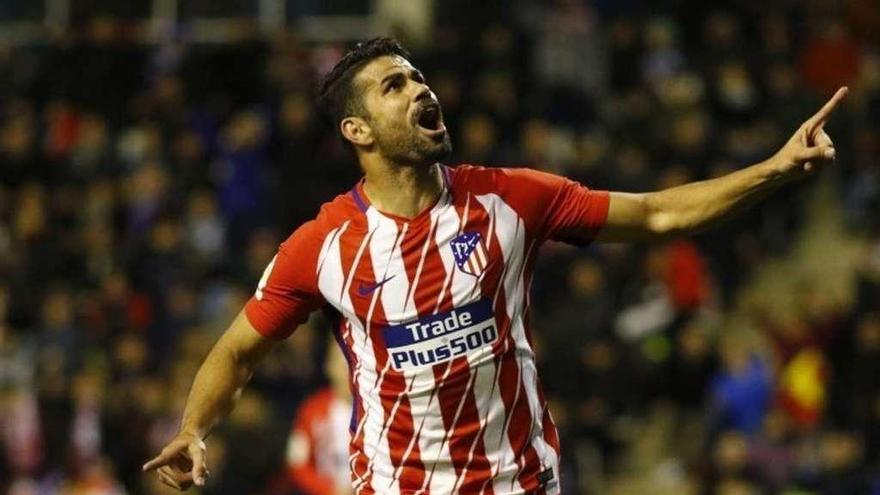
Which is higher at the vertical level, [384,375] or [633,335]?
[384,375]

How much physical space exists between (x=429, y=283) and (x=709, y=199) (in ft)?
2.82

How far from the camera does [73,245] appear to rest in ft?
50.2

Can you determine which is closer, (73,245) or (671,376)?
(671,376)

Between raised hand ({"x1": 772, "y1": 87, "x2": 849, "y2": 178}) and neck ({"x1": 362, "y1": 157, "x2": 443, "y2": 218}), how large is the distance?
1.04 m

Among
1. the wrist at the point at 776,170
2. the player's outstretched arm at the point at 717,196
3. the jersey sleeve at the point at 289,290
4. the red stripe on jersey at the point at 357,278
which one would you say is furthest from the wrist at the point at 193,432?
the wrist at the point at 776,170

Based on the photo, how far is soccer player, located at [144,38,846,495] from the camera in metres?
5.61

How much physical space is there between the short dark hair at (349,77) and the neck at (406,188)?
0.20 metres

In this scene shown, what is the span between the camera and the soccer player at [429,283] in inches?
221

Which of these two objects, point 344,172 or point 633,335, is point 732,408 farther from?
point 344,172

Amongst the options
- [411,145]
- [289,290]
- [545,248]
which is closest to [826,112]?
[411,145]

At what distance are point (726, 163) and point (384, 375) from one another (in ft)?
29.7

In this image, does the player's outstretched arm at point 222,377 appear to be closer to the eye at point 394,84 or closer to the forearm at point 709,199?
the eye at point 394,84

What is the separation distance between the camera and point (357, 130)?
18.9 feet

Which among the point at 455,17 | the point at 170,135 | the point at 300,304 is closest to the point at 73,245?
the point at 170,135
